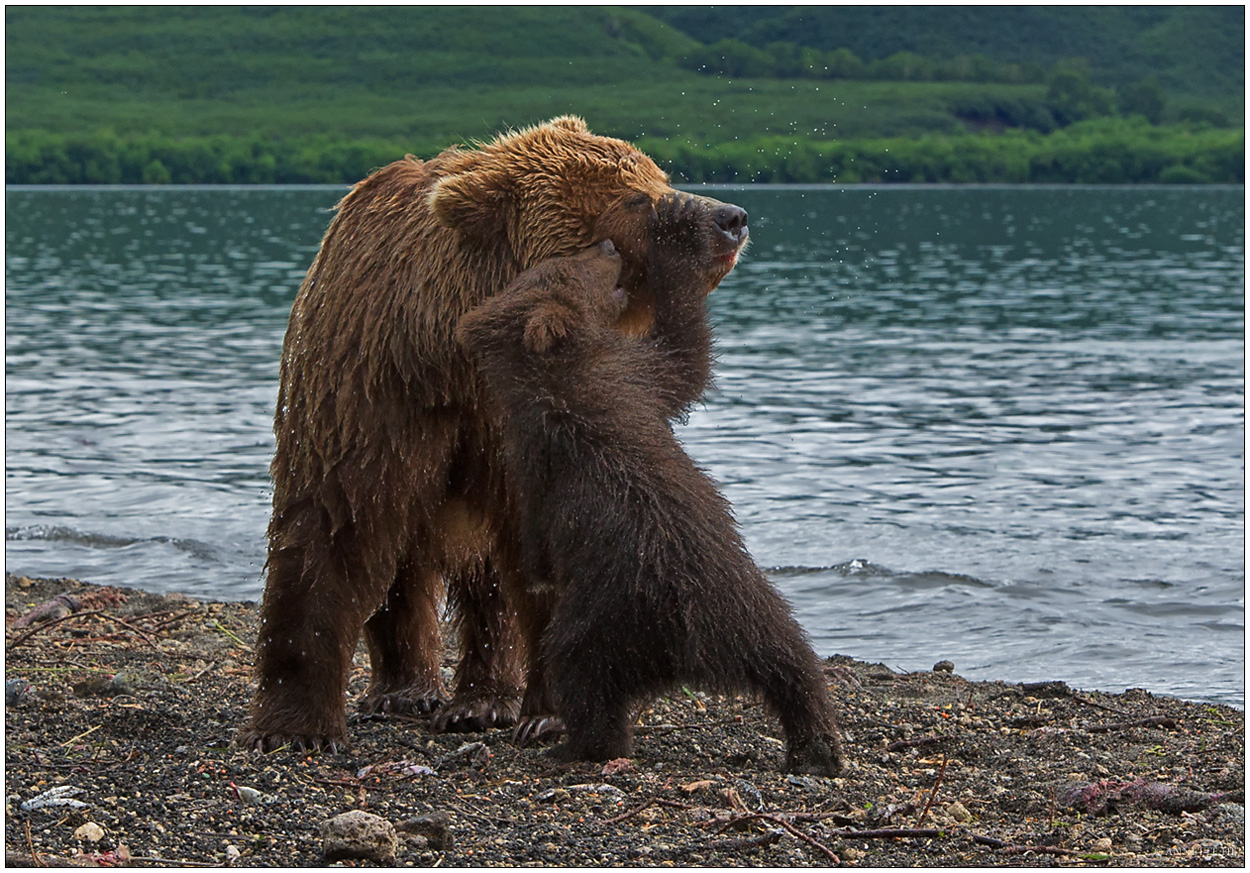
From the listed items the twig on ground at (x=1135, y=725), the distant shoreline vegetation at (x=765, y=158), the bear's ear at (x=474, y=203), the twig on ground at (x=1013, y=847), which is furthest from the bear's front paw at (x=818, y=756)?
the distant shoreline vegetation at (x=765, y=158)

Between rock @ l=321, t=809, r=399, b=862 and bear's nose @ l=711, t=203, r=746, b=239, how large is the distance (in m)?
2.10

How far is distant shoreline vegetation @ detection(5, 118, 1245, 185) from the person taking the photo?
96938 millimetres

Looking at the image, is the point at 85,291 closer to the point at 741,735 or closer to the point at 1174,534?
the point at 1174,534

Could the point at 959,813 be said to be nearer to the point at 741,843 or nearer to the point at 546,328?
the point at 741,843

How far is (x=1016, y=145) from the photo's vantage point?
108 metres

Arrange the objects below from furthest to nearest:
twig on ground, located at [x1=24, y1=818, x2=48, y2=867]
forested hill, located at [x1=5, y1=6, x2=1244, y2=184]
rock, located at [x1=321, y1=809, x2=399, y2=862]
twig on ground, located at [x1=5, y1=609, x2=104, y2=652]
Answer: forested hill, located at [x1=5, y1=6, x2=1244, y2=184] → twig on ground, located at [x1=5, y1=609, x2=104, y2=652] → rock, located at [x1=321, y1=809, x2=399, y2=862] → twig on ground, located at [x1=24, y1=818, x2=48, y2=867]

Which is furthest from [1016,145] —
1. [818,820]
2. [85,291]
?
[818,820]

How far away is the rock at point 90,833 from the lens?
434cm

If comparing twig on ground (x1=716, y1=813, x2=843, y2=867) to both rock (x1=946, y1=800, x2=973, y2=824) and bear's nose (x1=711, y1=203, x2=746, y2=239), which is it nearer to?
rock (x1=946, y1=800, x2=973, y2=824)

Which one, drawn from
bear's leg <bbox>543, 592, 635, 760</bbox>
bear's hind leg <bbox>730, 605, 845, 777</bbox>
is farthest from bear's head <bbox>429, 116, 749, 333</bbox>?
bear's hind leg <bbox>730, 605, 845, 777</bbox>

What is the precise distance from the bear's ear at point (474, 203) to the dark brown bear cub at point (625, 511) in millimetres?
323

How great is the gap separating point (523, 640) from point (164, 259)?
138 feet

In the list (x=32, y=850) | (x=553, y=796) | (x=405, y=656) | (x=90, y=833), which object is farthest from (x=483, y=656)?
(x=32, y=850)

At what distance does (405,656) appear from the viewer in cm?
631
